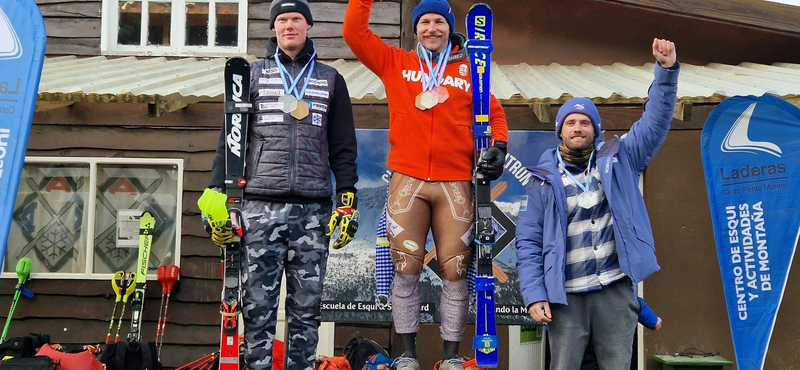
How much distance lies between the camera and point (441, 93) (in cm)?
402

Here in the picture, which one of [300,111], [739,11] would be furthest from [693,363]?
[300,111]

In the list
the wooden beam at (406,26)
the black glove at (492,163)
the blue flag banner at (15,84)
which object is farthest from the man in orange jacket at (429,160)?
the wooden beam at (406,26)

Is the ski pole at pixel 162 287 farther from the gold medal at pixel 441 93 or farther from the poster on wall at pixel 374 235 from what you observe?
the gold medal at pixel 441 93

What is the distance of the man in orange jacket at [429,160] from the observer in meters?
3.90

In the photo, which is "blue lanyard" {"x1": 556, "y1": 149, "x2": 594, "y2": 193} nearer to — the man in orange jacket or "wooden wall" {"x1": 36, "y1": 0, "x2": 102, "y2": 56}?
the man in orange jacket

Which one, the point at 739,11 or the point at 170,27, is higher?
the point at 739,11

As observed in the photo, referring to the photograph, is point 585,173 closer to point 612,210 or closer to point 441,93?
point 612,210

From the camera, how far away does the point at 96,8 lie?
699 centimetres

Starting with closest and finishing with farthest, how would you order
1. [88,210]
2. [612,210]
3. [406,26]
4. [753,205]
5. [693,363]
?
[612,210] < [753,205] < [693,363] < [88,210] < [406,26]

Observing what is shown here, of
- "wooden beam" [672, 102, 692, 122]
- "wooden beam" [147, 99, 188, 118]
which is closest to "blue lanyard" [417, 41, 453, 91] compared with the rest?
"wooden beam" [672, 102, 692, 122]

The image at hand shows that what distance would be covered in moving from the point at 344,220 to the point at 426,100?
2.50 feet

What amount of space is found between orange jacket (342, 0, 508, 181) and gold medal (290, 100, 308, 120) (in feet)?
1.38

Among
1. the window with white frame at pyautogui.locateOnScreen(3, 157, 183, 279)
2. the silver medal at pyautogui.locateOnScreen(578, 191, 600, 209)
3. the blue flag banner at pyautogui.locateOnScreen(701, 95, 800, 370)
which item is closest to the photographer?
the silver medal at pyautogui.locateOnScreen(578, 191, 600, 209)

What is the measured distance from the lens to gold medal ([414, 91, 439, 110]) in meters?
3.99
